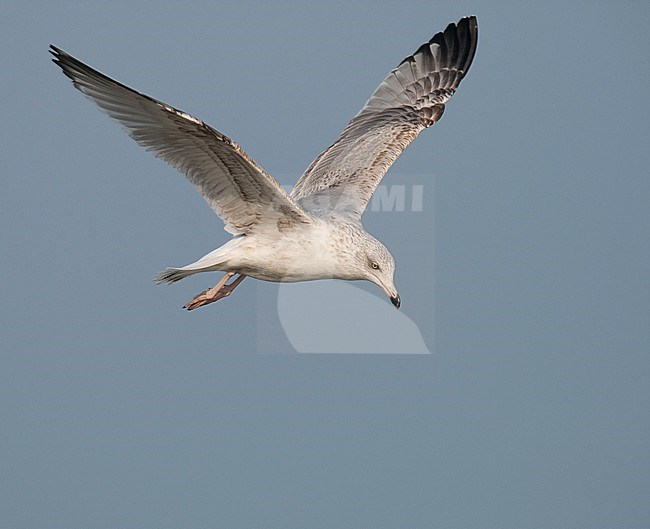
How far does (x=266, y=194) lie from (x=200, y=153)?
268mm

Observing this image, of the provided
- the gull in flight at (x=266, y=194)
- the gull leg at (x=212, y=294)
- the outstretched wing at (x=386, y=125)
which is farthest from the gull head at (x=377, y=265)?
the gull leg at (x=212, y=294)

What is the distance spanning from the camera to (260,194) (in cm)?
369

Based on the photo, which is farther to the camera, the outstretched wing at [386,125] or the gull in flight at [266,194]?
the outstretched wing at [386,125]

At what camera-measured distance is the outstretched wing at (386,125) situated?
14.3ft

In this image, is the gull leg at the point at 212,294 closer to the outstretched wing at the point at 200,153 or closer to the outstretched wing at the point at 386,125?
the outstretched wing at the point at 200,153

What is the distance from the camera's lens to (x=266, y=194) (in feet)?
12.1

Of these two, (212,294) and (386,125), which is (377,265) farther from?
(386,125)

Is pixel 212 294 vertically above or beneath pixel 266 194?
beneath

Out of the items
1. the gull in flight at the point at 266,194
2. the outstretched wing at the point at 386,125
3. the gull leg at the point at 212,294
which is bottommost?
the gull leg at the point at 212,294

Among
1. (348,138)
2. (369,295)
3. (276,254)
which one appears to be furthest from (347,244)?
(369,295)

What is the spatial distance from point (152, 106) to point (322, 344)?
2.87 meters

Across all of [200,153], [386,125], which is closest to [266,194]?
[200,153]

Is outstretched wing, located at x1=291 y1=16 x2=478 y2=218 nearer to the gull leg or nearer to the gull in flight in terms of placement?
the gull in flight

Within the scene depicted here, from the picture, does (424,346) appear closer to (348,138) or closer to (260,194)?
(348,138)
